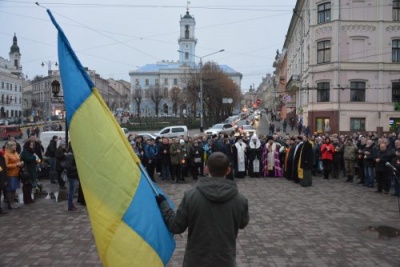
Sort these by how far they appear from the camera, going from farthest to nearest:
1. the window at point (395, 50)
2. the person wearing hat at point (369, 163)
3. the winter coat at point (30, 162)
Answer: the window at point (395, 50) → the person wearing hat at point (369, 163) → the winter coat at point (30, 162)

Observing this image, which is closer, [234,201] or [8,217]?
[234,201]

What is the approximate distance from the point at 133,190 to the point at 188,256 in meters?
0.79

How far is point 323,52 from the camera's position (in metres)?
38.7

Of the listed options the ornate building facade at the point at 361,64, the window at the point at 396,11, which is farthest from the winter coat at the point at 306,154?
the window at the point at 396,11

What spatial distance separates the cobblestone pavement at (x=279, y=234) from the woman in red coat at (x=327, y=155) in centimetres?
364

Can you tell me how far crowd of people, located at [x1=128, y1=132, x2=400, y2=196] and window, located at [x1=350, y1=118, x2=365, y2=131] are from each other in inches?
741

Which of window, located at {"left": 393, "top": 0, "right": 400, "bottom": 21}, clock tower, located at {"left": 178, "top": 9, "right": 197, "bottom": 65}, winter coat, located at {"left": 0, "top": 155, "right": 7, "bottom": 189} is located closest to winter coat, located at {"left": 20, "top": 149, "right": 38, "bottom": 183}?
winter coat, located at {"left": 0, "top": 155, "right": 7, "bottom": 189}

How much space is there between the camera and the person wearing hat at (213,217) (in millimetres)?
3596

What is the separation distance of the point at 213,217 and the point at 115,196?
0.95 m

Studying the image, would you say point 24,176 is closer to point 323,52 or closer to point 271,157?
point 271,157

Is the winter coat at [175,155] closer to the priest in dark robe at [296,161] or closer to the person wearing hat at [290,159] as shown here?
the person wearing hat at [290,159]

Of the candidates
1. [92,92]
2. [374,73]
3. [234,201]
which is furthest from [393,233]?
[374,73]

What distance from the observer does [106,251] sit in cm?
382

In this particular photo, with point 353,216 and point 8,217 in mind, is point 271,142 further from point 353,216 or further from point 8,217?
point 8,217
